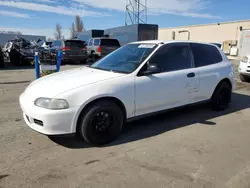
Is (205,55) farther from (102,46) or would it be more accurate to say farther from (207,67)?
(102,46)

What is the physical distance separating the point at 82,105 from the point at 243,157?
247 centimetres

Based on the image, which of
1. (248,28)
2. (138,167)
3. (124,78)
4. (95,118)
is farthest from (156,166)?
(248,28)

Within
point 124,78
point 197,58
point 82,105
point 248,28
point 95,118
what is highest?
point 248,28

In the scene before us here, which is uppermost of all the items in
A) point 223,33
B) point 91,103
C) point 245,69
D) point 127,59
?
point 223,33

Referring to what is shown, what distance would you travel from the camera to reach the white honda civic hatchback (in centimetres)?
336

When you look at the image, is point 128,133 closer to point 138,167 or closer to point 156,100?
point 156,100

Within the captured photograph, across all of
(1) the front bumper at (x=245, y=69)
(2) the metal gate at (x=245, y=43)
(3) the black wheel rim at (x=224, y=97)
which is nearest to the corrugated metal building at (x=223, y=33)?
(2) the metal gate at (x=245, y=43)

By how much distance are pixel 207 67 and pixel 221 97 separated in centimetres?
95

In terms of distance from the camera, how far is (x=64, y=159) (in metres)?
3.26

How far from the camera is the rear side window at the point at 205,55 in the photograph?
16.3ft

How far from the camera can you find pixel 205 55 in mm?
5184

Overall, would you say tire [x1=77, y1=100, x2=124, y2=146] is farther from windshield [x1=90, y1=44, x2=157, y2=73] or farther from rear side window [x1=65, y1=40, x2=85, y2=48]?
rear side window [x1=65, y1=40, x2=85, y2=48]

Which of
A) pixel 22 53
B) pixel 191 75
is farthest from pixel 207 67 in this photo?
pixel 22 53

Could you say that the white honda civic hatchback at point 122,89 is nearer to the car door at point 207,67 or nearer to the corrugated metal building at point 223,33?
the car door at point 207,67
